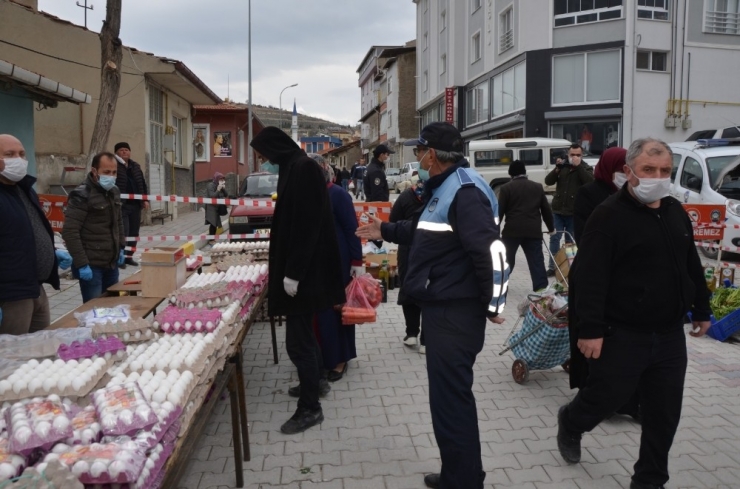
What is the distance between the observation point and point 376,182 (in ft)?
38.1

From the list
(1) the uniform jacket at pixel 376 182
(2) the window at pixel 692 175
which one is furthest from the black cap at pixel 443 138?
(2) the window at pixel 692 175

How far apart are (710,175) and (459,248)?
1045 cm

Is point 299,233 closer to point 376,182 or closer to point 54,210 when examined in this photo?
point 54,210

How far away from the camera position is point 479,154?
23828mm

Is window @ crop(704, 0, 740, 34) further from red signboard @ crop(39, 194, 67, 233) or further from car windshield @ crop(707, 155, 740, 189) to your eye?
red signboard @ crop(39, 194, 67, 233)

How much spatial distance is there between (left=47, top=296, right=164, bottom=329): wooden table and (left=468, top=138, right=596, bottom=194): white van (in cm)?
1863

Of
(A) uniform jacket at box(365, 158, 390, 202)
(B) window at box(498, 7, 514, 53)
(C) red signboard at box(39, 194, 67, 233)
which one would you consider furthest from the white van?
(C) red signboard at box(39, 194, 67, 233)

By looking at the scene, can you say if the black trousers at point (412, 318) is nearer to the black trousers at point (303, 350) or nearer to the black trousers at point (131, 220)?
the black trousers at point (303, 350)

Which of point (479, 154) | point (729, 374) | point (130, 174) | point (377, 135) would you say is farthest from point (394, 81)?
point (729, 374)

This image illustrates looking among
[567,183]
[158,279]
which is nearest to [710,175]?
[567,183]

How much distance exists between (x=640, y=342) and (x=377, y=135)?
2520 inches

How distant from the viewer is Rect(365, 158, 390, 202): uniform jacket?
11.4m

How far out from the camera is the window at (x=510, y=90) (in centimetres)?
2852

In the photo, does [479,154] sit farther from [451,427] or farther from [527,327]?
[451,427]
